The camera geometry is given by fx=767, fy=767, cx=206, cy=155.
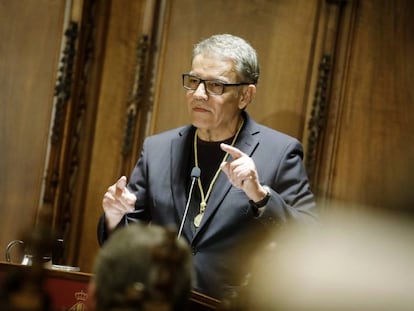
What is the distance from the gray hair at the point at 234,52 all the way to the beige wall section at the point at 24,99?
1238 millimetres

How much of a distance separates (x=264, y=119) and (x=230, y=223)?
100 centimetres

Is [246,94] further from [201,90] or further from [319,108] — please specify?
[319,108]

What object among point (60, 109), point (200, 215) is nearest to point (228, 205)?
point (200, 215)

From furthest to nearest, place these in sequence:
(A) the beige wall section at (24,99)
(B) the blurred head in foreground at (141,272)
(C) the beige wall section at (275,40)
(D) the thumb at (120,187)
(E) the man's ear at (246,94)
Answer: (A) the beige wall section at (24,99) < (C) the beige wall section at (275,40) < (E) the man's ear at (246,94) < (D) the thumb at (120,187) < (B) the blurred head in foreground at (141,272)

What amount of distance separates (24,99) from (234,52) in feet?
4.79

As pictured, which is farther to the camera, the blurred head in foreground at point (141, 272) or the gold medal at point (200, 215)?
the gold medal at point (200, 215)

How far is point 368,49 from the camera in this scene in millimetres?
3705

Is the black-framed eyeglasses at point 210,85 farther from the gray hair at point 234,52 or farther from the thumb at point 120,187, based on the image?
the thumb at point 120,187

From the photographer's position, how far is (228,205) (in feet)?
9.84

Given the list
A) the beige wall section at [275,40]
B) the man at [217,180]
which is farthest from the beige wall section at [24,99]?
A: the man at [217,180]

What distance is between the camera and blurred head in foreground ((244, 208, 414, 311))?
189cm

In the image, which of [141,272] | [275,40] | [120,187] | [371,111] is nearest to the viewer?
[141,272]

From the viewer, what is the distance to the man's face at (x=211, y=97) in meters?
3.05

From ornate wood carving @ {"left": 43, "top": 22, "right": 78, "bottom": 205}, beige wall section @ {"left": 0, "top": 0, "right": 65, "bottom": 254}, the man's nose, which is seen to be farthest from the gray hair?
beige wall section @ {"left": 0, "top": 0, "right": 65, "bottom": 254}
